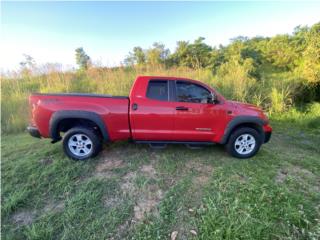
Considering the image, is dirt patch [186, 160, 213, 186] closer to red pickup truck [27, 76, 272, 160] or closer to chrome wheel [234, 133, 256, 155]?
red pickup truck [27, 76, 272, 160]

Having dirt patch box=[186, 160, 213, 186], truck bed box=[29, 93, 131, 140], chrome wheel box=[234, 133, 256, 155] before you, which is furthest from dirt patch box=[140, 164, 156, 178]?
chrome wheel box=[234, 133, 256, 155]

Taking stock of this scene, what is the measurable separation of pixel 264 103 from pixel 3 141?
30.6 ft

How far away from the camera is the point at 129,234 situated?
218cm

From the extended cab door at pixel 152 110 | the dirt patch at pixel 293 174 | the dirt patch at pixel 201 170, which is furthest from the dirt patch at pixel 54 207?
the dirt patch at pixel 293 174

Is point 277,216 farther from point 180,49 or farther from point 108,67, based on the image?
point 180,49

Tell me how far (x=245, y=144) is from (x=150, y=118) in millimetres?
2105

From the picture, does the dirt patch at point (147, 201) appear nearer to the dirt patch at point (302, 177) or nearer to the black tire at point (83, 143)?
the black tire at point (83, 143)

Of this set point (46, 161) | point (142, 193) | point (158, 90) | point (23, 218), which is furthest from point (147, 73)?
point (23, 218)

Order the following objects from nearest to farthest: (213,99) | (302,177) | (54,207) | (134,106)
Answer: (54,207) → (302,177) → (134,106) → (213,99)

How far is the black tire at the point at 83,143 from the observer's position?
3.61 m

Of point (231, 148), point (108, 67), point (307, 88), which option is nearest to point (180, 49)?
point (108, 67)

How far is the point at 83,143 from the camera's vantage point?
3.71 metres

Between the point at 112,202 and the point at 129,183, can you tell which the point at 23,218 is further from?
the point at 129,183

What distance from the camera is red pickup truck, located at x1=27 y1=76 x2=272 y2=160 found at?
3.53 m
